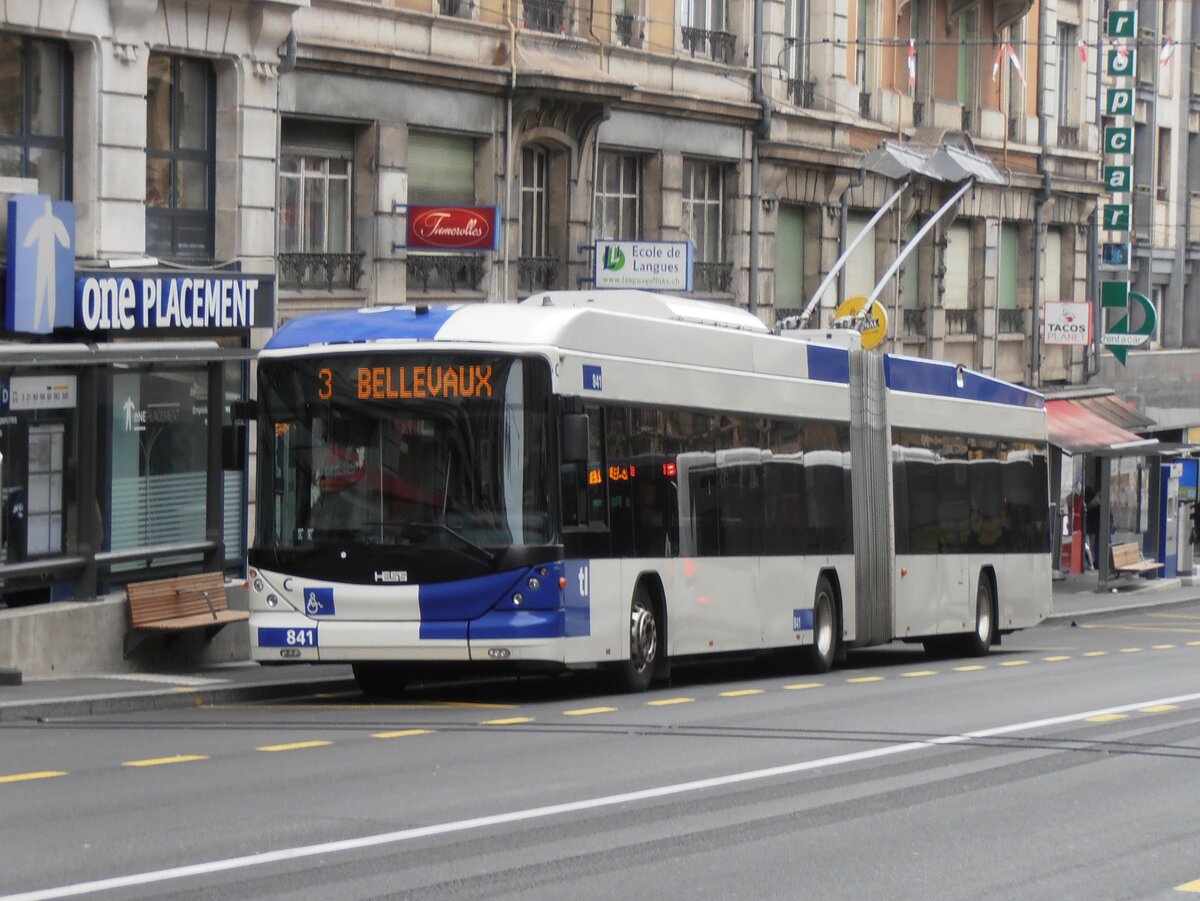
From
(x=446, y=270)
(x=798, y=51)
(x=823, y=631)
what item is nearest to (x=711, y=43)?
(x=798, y=51)

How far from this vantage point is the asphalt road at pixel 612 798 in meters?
9.08

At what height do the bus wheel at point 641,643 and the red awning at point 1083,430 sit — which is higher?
the red awning at point 1083,430

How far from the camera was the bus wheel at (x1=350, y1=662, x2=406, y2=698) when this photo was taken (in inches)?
715

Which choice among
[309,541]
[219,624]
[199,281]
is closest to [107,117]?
[199,281]

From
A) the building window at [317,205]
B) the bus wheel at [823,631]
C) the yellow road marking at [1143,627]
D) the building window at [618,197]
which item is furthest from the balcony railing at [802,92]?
the bus wheel at [823,631]

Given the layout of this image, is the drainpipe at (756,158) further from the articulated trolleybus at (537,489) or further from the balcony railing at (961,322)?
the articulated trolleybus at (537,489)

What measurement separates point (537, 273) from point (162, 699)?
1447cm

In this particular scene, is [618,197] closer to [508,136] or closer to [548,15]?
[548,15]

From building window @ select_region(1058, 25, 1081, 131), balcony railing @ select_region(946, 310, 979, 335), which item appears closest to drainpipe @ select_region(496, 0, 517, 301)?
balcony railing @ select_region(946, 310, 979, 335)

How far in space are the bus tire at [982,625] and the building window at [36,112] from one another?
452 inches

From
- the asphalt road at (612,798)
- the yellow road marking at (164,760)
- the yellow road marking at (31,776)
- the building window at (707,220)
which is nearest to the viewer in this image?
the asphalt road at (612,798)

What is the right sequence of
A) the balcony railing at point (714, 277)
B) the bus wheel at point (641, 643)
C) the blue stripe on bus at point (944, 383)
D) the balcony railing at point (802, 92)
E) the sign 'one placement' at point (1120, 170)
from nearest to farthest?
the bus wheel at point (641, 643) < the blue stripe on bus at point (944, 383) < the balcony railing at point (714, 277) < the balcony railing at point (802, 92) < the sign 'one placement' at point (1120, 170)

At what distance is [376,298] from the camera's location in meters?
27.2

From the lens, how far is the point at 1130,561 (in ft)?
143
